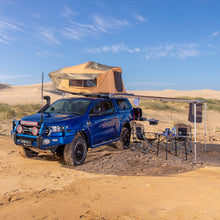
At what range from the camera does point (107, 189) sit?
493 centimetres

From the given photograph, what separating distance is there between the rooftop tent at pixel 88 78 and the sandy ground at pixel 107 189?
465cm

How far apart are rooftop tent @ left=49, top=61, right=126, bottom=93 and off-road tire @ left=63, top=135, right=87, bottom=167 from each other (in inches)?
209

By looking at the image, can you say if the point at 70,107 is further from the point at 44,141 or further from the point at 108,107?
the point at 44,141

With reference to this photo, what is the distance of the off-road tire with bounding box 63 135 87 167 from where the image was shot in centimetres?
675

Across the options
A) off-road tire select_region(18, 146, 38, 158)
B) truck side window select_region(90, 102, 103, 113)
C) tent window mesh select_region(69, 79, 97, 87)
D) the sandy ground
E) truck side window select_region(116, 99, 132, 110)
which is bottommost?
the sandy ground

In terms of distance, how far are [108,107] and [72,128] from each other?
2167 mm

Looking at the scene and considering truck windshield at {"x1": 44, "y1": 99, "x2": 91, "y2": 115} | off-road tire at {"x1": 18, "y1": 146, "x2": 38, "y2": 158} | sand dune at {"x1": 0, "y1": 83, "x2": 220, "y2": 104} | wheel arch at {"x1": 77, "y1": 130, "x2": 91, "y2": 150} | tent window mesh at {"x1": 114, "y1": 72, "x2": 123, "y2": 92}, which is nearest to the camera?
wheel arch at {"x1": 77, "y1": 130, "x2": 91, "y2": 150}

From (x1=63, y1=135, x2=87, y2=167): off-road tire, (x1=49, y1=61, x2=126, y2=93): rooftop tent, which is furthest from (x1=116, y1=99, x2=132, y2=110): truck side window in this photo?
(x1=63, y1=135, x2=87, y2=167): off-road tire

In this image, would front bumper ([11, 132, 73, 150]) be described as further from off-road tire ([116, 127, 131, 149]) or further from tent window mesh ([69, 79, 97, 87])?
tent window mesh ([69, 79, 97, 87])

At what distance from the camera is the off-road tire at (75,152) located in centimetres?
675

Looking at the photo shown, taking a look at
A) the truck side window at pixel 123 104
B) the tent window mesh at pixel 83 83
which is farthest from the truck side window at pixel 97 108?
the tent window mesh at pixel 83 83

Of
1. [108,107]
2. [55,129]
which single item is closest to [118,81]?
[108,107]

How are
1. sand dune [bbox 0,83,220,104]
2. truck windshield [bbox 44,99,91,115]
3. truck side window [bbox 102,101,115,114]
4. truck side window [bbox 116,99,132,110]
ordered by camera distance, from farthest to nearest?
sand dune [bbox 0,83,220,104], truck side window [bbox 116,99,132,110], truck side window [bbox 102,101,115,114], truck windshield [bbox 44,99,91,115]

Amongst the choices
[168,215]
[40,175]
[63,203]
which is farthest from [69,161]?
[168,215]
